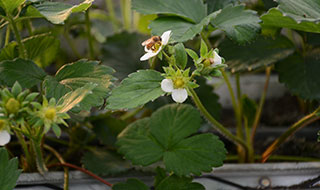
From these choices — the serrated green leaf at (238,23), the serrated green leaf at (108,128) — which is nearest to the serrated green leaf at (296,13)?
the serrated green leaf at (238,23)

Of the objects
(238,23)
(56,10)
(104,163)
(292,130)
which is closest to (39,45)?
(56,10)

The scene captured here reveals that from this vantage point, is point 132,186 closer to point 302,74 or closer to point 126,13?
point 302,74

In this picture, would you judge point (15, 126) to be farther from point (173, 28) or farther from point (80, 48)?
point (80, 48)

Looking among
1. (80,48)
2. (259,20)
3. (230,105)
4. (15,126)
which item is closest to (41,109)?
(15,126)

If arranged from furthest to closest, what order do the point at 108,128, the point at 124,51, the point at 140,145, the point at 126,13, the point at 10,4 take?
the point at 126,13 < the point at 124,51 < the point at 108,128 < the point at 140,145 < the point at 10,4

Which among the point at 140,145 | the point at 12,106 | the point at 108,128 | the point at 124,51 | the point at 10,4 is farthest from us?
the point at 124,51

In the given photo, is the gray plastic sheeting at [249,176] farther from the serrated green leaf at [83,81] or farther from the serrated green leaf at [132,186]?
the serrated green leaf at [83,81]

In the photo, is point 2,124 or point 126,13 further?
point 126,13
